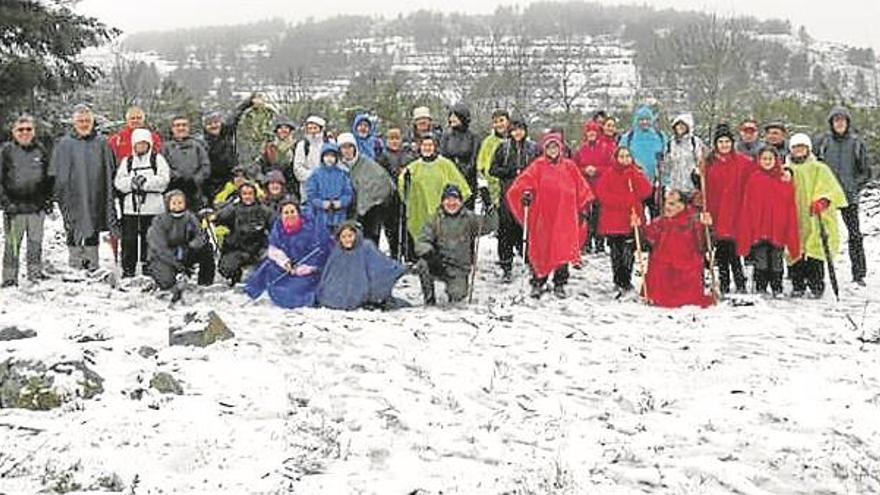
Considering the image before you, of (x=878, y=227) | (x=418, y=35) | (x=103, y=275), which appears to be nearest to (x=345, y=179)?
(x=103, y=275)

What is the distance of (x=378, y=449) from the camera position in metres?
5.94

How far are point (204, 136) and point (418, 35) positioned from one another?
382 feet

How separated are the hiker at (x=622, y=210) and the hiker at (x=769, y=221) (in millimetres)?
1147

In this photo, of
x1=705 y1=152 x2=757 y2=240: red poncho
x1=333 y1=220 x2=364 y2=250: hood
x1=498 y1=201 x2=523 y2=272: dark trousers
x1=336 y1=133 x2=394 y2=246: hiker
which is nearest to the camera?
x1=333 y1=220 x2=364 y2=250: hood

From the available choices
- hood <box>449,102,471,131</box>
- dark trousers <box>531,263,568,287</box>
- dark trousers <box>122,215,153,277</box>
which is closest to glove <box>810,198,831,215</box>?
dark trousers <box>531,263,568,287</box>

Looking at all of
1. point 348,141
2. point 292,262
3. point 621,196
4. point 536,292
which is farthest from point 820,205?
point 292,262

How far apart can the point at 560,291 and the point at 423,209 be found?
1920 millimetres

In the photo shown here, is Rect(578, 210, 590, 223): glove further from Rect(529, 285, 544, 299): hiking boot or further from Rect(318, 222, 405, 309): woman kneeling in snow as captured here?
Rect(318, 222, 405, 309): woman kneeling in snow

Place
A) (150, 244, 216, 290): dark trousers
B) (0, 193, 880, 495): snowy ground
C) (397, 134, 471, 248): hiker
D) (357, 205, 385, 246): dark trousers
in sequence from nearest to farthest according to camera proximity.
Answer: (0, 193, 880, 495): snowy ground
(150, 244, 216, 290): dark trousers
(397, 134, 471, 248): hiker
(357, 205, 385, 246): dark trousers

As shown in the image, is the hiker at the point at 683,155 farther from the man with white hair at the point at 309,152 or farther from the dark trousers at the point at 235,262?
the dark trousers at the point at 235,262

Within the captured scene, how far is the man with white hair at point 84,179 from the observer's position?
1066cm

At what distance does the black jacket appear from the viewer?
10.3m

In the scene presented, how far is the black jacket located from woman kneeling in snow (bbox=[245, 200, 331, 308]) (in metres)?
2.52

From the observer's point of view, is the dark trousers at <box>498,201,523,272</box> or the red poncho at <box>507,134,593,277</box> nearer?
the red poncho at <box>507,134,593,277</box>
